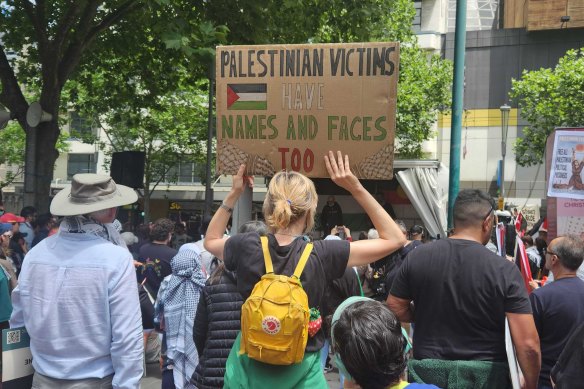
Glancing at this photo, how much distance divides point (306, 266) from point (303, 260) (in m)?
0.03

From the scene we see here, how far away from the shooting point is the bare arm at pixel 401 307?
3492 mm

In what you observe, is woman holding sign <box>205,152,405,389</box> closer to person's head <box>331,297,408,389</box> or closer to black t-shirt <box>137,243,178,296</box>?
person's head <box>331,297,408,389</box>

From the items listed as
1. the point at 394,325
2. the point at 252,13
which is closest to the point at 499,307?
the point at 394,325

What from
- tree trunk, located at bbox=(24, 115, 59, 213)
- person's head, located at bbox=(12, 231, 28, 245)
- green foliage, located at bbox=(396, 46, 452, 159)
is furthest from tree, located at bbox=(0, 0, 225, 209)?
green foliage, located at bbox=(396, 46, 452, 159)

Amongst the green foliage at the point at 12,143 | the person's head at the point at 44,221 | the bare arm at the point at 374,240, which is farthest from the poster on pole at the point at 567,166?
the green foliage at the point at 12,143

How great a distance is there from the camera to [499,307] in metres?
3.19

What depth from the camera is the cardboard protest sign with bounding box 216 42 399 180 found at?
10.2ft

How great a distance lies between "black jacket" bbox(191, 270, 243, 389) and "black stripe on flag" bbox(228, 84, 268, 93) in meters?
0.98

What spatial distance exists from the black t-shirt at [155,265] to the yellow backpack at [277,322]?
4.91 m

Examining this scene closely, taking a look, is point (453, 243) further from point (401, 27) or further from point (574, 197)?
point (401, 27)

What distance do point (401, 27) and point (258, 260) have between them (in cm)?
2532

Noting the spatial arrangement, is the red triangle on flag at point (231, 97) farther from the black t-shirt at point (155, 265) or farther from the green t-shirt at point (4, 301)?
the black t-shirt at point (155, 265)

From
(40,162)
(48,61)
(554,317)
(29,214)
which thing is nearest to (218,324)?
(554,317)

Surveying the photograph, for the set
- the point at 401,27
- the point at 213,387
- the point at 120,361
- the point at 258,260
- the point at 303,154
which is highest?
the point at 401,27
